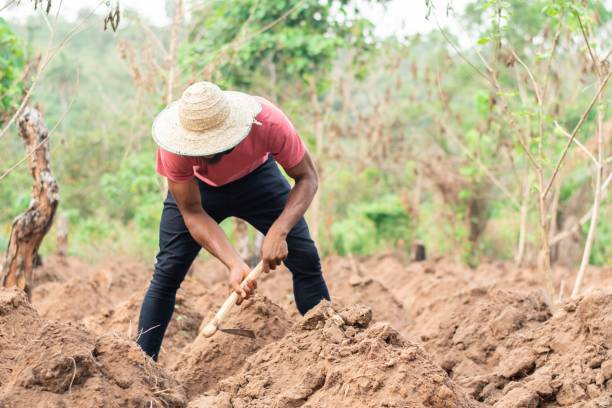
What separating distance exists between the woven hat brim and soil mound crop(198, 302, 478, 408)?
2.75 ft

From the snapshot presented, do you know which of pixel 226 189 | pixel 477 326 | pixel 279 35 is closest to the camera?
pixel 226 189

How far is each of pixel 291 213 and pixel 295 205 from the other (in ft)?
0.16

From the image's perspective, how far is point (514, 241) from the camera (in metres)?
14.0

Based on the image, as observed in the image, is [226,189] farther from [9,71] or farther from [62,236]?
[62,236]

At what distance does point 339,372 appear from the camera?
10.8 feet

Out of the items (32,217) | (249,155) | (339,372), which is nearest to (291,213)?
(249,155)

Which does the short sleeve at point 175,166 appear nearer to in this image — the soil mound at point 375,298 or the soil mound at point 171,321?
the soil mound at point 171,321

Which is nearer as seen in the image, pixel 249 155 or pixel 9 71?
pixel 249 155

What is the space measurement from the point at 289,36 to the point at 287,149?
5656 millimetres

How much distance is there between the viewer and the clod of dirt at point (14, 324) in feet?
11.5

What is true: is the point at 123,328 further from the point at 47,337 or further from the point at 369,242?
the point at 369,242

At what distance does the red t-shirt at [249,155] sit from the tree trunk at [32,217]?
1.73 metres

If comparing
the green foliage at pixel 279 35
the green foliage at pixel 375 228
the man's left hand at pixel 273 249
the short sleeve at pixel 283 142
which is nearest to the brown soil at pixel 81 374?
the man's left hand at pixel 273 249

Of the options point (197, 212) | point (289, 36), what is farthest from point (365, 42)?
point (197, 212)
